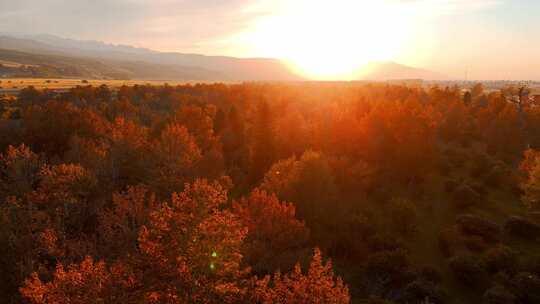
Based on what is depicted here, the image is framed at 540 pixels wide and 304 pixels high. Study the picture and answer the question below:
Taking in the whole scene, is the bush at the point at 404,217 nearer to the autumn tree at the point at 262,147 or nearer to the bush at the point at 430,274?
the bush at the point at 430,274

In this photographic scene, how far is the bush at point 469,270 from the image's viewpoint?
42.4 meters

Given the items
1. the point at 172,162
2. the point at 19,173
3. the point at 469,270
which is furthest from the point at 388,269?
the point at 19,173

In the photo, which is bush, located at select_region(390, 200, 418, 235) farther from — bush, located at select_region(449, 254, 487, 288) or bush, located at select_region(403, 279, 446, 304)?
bush, located at select_region(403, 279, 446, 304)

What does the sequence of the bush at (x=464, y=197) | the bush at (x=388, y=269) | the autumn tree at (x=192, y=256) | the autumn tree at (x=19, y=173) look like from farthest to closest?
the bush at (x=464, y=197)
the bush at (x=388, y=269)
the autumn tree at (x=19, y=173)
the autumn tree at (x=192, y=256)

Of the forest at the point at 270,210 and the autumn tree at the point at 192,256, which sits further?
the forest at the point at 270,210

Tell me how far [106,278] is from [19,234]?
13.3m

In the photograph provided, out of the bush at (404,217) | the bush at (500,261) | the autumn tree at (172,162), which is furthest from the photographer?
the bush at (404,217)

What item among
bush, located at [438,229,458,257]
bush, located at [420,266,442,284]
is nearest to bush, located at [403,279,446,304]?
bush, located at [420,266,442,284]

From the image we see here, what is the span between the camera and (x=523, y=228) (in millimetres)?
51938

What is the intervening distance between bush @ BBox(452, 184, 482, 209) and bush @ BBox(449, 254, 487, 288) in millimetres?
19633

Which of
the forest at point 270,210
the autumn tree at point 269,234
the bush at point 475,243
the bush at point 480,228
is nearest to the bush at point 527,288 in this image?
the forest at point 270,210

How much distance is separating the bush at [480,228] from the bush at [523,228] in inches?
61.9

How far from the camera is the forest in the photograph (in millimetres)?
20641

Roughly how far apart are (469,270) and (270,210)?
25.2 meters
